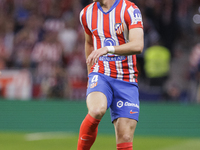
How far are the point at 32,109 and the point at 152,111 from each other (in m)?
3.01

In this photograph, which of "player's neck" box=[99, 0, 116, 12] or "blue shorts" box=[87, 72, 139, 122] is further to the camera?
"player's neck" box=[99, 0, 116, 12]

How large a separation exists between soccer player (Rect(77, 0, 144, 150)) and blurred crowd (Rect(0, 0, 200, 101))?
21.2 feet

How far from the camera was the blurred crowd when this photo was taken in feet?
37.6

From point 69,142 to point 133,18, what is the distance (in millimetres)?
4695

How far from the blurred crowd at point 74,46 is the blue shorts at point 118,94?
651 centimetres

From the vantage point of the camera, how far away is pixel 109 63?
15.7 ft

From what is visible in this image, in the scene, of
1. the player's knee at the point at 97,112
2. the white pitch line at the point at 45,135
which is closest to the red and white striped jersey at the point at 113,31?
the player's knee at the point at 97,112

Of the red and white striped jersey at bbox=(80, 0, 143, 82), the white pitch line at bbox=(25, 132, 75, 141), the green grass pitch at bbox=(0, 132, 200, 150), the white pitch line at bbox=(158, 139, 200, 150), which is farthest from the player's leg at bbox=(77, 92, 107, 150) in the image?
the white pitch line at bbox=(25, 132, 75, 141)

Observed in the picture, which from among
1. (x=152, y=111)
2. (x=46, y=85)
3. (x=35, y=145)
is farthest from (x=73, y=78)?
(x=35, y=145)

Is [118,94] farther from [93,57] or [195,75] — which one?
[195,75]

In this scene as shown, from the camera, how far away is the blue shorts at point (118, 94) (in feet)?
15.2

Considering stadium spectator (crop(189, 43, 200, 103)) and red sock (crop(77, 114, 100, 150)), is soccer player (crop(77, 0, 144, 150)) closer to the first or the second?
red sock (crop(77, 114, 100, 150))

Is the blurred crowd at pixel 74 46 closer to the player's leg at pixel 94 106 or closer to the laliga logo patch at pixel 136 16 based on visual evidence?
the player's leg at pixel 94 106

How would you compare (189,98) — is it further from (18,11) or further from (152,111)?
(18,11)
